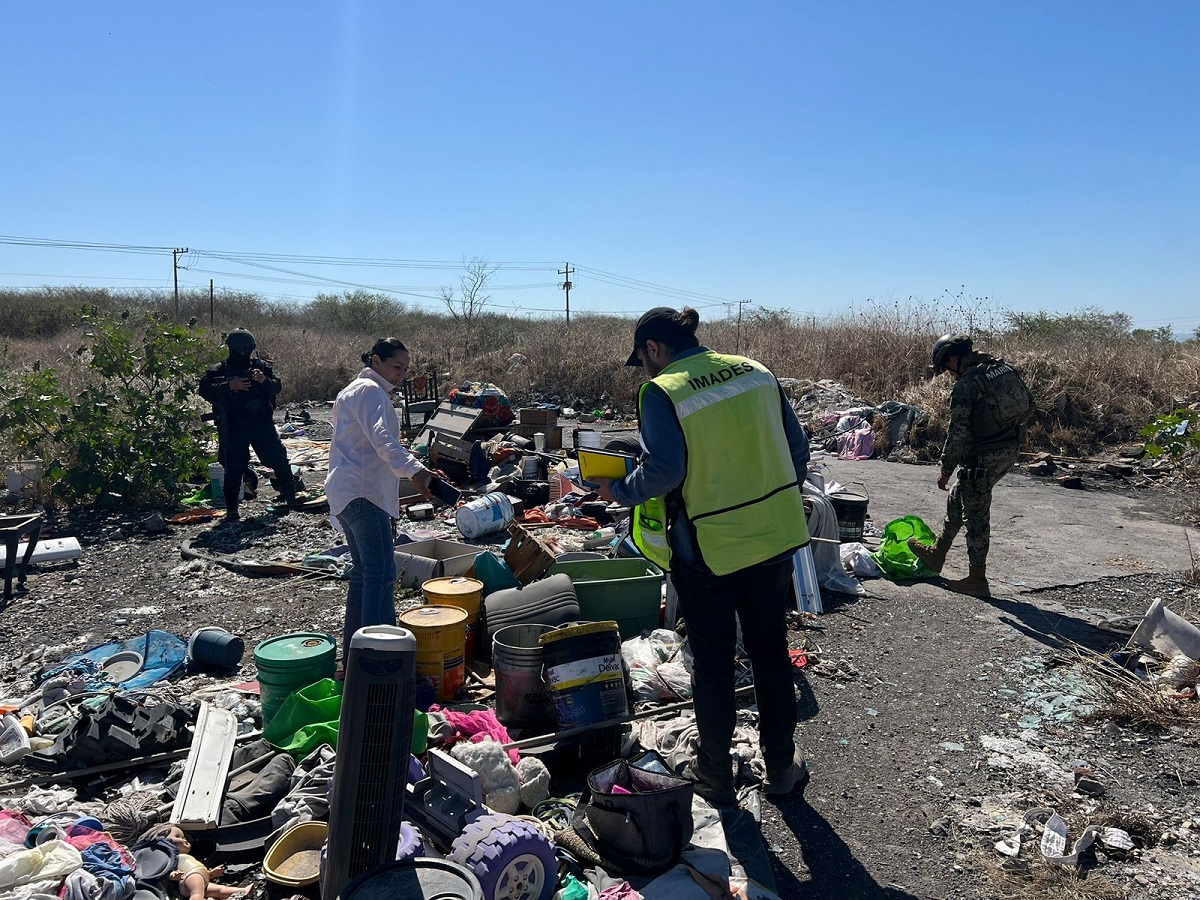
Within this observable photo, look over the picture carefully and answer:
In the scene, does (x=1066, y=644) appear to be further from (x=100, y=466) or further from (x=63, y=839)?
(x=100, y=466)

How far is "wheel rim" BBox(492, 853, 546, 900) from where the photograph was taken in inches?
99.3

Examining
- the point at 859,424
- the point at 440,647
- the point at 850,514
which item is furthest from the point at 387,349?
the point at 859,424

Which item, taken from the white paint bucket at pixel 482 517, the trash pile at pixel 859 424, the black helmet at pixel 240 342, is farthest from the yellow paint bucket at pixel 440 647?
the trash pile at pixel 859 424

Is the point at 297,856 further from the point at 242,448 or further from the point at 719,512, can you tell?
the point at 242,448

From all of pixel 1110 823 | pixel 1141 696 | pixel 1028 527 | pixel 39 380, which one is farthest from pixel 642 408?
pixel 39 380

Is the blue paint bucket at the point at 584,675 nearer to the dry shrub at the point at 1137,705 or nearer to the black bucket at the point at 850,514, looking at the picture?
the dry shrub at the point at 1137,705

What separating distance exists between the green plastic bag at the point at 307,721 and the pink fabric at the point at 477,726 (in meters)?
0.18

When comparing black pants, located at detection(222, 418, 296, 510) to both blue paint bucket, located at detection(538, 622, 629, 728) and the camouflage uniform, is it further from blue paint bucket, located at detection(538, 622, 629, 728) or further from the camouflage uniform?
the camouflage uniform

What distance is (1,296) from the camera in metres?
38.3

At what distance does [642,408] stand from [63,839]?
2.65m

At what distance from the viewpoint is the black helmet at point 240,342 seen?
869cm

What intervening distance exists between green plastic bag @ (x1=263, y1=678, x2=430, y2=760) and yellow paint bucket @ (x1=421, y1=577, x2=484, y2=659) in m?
0.93

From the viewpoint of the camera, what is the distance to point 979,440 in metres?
6.46

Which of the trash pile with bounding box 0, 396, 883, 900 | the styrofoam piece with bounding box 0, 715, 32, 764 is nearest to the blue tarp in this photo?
the trash pile with bounding box 0, 396, 883, 900
